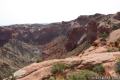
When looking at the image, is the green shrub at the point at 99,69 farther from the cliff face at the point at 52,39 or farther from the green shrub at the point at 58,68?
the cliff face at the point at 52,39

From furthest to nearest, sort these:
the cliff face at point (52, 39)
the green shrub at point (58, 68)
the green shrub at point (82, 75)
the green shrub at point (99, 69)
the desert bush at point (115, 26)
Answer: the cliff face at point (52, 39) → the desert bush at point (115, 26) → the green shrub at point (58, 68) → the green shrub at point (99, 69) → the green shrub at point (82, 75)

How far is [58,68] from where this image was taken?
68.0 ft

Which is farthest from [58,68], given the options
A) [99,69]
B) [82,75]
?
[82,75]

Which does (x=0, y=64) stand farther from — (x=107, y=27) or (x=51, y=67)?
(x=51, y=67)

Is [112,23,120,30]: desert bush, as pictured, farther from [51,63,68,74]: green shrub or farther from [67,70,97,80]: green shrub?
[67,70,97,80]: green shrub

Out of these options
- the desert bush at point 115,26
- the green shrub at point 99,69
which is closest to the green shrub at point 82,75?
the green shrub at point 99,69

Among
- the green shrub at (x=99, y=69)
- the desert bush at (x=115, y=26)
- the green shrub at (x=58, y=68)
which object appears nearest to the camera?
the green shrub at (x=99, y=69)

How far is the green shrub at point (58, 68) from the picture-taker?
20.8 metres

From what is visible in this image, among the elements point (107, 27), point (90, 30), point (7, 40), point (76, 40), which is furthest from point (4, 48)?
point (107, 27)

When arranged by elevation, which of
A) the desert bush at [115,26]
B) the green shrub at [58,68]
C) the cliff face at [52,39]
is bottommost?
the cliff face at [52,39]

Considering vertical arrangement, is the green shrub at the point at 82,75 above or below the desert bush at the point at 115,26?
above

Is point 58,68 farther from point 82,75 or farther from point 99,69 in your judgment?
point 82,75

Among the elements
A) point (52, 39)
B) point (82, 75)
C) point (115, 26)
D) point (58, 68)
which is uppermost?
point (82, 75)

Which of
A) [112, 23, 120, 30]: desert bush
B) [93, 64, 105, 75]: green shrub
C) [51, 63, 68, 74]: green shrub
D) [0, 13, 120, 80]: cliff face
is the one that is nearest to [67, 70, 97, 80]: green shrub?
[93, 64, 105, 75]: green shrub
